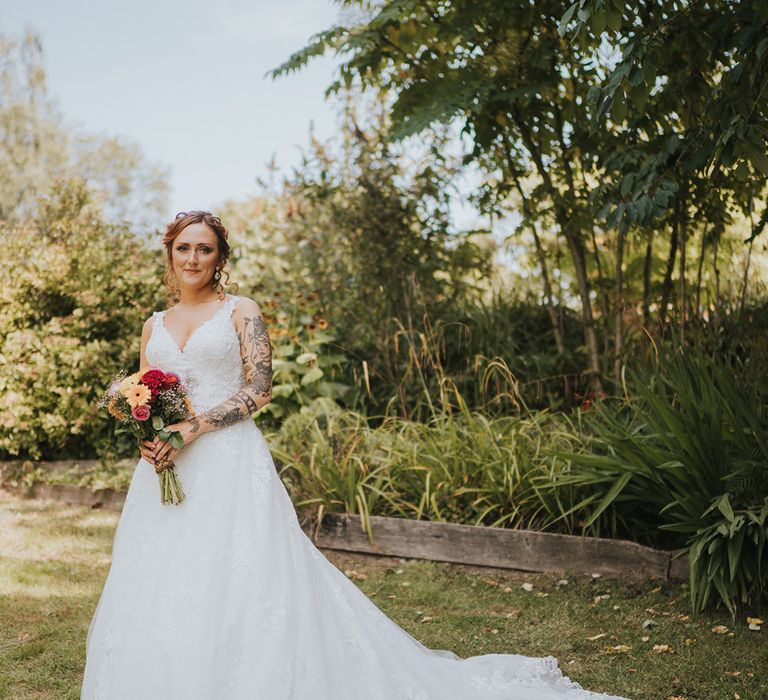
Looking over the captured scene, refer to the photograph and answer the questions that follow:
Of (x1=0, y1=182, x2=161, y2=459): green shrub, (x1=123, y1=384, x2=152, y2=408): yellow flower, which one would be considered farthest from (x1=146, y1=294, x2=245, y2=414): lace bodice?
(x1=0, y1=182, x2=161, y2=459): green shrub

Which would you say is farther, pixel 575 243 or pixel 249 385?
pixel 575 243

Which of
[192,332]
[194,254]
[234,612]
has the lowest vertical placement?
[234,612]

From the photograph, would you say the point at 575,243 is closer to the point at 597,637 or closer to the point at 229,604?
the point at 597,637

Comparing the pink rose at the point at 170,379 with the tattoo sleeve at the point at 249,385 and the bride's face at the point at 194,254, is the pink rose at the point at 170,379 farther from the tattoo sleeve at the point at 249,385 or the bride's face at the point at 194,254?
the bride's face at the point at 194,254

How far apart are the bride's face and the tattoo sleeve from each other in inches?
11.0

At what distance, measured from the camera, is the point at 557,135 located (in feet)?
23.1

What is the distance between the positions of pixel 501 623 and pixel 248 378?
7.29 feet

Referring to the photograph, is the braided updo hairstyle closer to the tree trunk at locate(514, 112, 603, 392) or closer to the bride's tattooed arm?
the bride's tattooed arm

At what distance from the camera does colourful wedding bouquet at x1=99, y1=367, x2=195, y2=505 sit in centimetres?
284

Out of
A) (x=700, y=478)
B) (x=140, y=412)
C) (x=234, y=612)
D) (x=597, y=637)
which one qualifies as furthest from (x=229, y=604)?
(x=700, y=478)

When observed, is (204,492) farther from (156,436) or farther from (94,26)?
(94,26)

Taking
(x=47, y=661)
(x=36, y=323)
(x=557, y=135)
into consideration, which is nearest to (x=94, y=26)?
(x=36, y=323)

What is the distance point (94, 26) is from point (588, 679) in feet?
127

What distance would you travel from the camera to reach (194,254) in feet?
10.6
